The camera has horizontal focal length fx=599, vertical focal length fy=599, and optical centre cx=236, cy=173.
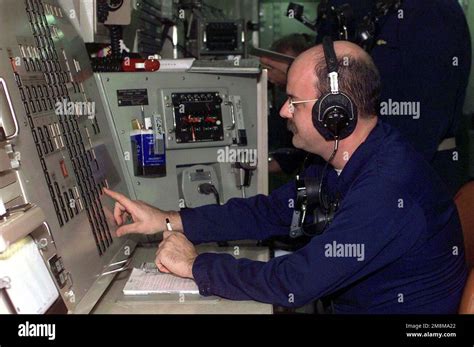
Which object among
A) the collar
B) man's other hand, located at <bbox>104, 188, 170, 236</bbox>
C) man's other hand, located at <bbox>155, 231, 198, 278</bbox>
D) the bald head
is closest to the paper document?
Result: man's other hand, located at <bbox>155, 231, 198, 278</bbox>

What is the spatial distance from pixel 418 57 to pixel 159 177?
1077mm

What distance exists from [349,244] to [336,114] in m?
0.34

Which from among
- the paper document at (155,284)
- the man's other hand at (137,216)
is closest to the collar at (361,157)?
the paper document at (155,284)

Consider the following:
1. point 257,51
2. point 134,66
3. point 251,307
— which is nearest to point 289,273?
point 251,307

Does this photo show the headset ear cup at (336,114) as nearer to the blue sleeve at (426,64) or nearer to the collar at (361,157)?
the collar at (361,157)

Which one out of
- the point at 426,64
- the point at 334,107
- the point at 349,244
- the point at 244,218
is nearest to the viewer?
the point at 349,244

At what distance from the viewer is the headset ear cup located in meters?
1.53

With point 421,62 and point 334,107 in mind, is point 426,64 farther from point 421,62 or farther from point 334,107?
point 334,107

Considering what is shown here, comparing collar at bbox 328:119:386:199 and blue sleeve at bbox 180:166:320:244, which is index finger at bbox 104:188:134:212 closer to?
blue sleeve at bbox 180:166:320:244

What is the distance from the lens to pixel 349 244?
141 cm

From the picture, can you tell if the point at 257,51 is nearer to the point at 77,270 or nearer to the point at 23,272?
the point at 77,270

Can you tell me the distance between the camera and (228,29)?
292 centimetres

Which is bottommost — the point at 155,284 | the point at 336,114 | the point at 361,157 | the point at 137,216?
the point at 155,284

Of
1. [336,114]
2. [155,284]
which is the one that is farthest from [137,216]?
[336,114]
